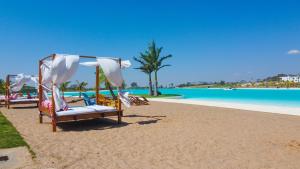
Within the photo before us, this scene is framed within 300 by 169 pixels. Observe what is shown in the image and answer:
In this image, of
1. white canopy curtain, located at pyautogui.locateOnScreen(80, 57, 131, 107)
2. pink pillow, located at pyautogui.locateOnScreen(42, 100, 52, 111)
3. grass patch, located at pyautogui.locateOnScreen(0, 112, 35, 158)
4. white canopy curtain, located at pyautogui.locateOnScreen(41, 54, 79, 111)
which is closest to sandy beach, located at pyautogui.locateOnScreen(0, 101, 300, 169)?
grass patch, located at pyautogui.locateOnScreen(0, 112, 35, 158)

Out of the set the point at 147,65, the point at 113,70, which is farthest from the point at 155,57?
the point at 113,70

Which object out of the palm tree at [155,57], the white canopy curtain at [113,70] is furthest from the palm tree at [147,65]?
the white canopy curtain at [113,70]

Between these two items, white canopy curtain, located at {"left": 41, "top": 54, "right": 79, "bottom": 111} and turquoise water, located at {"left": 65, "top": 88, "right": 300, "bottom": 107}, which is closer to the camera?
white canopy curtain, located at {"left": 41, "top": 54, "right": 79, "bottom": 111}

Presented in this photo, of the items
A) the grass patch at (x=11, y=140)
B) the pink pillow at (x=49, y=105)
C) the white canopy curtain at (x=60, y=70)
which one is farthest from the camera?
the pink pillow at (x=49, y=105)

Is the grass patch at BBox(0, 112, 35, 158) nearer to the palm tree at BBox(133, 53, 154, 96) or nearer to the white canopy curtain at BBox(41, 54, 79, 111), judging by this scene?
the white canopy curtain at BBox(41, 54, 79, 111)

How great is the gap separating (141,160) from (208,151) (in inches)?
60.3

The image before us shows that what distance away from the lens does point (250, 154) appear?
16.8 feet

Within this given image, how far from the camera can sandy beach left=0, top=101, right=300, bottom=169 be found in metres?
4.59

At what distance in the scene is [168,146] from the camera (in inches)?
228

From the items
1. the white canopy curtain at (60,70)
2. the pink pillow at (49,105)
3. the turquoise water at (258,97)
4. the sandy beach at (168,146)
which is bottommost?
the turquoise water at (258,97)

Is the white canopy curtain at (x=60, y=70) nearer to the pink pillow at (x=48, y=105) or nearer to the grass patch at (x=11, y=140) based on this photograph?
the pink pillow at (x=48, y=105)

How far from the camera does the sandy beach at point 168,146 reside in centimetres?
459

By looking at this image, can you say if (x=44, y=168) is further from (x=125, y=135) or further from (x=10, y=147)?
(x=125, y=135)

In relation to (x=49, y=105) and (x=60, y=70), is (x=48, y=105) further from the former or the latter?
(x=60, y=70)
